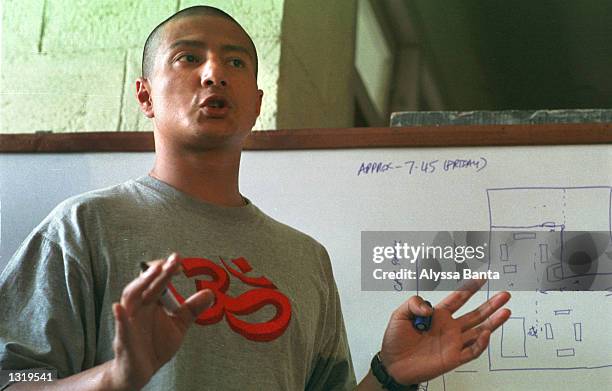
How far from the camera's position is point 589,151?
1.12 meters

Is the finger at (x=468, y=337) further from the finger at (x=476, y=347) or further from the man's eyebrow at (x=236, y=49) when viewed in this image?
the man's eyebrow at (x=236, y=49)

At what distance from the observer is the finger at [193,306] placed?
744 mm

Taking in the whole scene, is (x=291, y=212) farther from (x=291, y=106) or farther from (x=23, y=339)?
(x=23, y=339)

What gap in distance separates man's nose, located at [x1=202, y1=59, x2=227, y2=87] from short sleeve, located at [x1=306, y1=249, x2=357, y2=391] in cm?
25

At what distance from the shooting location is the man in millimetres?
820

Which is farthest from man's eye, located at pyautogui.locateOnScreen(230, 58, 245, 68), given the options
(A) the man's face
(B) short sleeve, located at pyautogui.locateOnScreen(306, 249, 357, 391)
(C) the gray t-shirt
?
(B) short sleeve, located at pyautogui.locateOnScreen(306, 249, 357, 391)

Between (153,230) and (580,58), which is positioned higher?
(580,58)

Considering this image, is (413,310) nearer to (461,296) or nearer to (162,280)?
(461,296)

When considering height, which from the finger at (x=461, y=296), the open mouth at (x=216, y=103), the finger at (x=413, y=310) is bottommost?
the finger at (x=413, y=310)

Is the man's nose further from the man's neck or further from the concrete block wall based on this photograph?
the concrete block wall

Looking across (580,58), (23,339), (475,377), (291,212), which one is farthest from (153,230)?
(580,58)

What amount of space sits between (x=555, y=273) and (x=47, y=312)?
1.94 feet

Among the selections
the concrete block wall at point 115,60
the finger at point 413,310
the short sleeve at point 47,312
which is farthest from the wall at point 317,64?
→ the short sleeve at point 47,312

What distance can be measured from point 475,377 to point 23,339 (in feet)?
1.75
